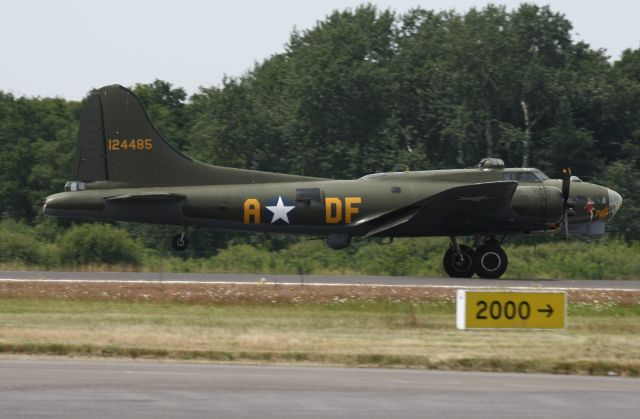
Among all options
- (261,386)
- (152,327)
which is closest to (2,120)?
(152,327)

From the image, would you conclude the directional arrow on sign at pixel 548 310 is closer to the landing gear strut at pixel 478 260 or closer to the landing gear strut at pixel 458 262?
the landing gear strut at pixel 478 260

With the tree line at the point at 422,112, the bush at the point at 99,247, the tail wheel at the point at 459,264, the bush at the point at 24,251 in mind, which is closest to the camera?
the tail wheel at the point at 459,264

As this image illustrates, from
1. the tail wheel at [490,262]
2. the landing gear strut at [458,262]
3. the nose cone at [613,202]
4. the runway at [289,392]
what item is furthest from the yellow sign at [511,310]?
the nose cone at [613,202]

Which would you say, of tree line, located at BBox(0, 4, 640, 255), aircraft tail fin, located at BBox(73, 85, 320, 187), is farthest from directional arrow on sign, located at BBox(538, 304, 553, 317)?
tree line, located at BBox(0, 4, 640, 255)

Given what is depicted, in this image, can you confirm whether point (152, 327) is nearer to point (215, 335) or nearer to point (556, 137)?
point (215, 335)

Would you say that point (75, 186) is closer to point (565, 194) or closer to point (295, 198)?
point (295, 198)

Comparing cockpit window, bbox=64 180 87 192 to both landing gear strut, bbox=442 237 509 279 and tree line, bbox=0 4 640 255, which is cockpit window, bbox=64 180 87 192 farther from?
tree line, bbox=0 4 640 255

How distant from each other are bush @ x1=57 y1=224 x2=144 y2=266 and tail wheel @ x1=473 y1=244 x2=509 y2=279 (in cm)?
1511

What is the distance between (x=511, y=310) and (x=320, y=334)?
3.99 metres

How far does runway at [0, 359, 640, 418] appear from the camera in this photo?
46.8 ft

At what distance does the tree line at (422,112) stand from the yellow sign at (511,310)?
32.2 meters

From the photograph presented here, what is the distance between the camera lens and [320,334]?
2405cm

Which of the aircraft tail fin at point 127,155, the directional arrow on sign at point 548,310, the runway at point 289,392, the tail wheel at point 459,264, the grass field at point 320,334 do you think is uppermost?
the aircraft tail fin at point 127,155

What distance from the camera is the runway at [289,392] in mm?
14266
